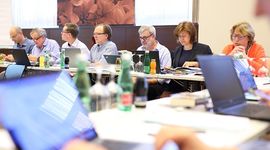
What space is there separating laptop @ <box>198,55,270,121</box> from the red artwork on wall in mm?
4314

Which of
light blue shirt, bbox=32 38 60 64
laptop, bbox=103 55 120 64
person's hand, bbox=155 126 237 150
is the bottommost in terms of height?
person's hand, bbox=155 126 237 150

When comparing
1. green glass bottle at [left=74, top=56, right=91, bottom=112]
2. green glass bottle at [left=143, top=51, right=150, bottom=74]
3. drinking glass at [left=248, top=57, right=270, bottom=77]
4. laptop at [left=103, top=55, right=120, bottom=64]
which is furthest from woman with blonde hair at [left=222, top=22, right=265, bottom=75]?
green glass bottle at [left=74, top=56, right=91, bottom=112]

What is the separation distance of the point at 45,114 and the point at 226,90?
0.91 meters

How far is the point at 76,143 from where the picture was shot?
0.72 metres

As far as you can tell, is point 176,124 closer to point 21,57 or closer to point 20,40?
point 21,57

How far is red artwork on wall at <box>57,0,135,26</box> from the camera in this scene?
235 inches

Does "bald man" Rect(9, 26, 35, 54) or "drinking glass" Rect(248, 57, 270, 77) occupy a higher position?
"bald man" Rect(9, 26, 35, 54)

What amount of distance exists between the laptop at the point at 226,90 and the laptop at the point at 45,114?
0.55 metres

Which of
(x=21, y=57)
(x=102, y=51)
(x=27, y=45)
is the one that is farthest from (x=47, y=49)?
(x=102, y=51)

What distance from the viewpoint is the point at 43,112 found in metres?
0.98

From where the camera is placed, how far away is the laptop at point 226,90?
1521mm

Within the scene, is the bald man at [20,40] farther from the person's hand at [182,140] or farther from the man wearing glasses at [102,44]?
the person's hand at [182,140]

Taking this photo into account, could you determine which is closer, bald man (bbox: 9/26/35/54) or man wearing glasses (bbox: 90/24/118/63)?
man wearing glasses (bbox: 90/24/118/63)

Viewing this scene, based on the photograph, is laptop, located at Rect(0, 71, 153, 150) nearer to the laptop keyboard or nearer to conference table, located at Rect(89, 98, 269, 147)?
conference table, located at Rect(89, 98, 269, 147)
